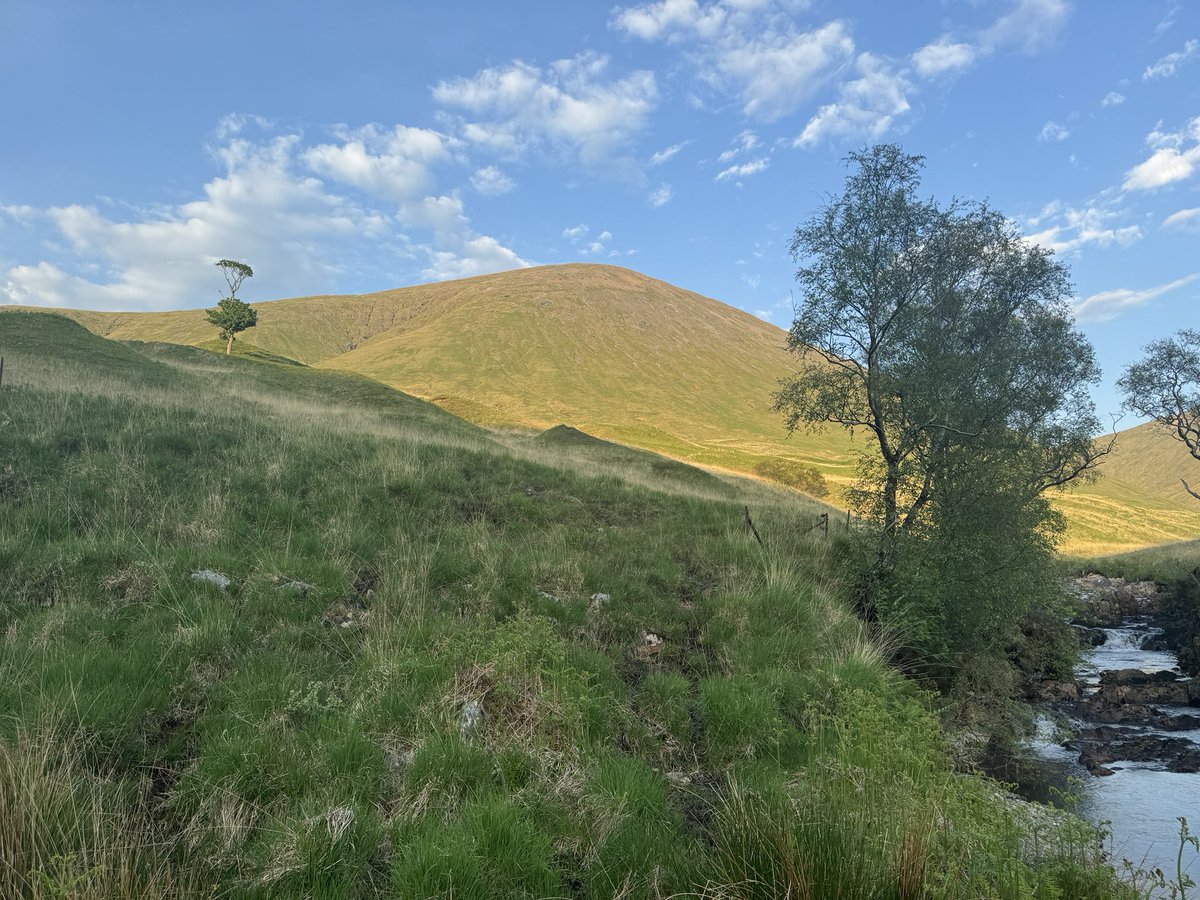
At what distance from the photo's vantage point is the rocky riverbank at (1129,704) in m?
11.6

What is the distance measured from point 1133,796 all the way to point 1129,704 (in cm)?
632

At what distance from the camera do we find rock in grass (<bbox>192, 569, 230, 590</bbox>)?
7.54 meters

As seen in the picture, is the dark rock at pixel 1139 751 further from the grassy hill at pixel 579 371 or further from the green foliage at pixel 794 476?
the grassy hill at pixel 579 371

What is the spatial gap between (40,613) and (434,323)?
19214 centimetres

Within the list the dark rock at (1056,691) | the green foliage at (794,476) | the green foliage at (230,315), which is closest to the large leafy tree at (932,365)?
the dark rock at (1056,691)

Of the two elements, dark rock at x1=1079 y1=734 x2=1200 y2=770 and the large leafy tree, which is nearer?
dark rock at x1=1079 y1=734 x2=1200 y2=770

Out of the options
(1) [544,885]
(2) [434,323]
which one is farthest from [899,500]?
(2) [434,323]

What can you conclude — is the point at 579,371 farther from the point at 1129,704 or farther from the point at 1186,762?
the point at 1186,762

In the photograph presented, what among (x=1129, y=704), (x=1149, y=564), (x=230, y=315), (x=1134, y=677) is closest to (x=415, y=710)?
(x=1129, y=704)

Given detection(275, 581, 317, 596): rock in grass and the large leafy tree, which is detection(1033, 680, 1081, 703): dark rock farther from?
detection(275, 581, 317, 596): rock in grass

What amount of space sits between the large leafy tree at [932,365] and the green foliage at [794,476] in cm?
3474

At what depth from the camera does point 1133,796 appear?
9789mm

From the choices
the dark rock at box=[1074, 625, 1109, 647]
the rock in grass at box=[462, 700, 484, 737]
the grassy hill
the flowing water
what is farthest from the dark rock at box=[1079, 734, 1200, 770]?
the grassy hill

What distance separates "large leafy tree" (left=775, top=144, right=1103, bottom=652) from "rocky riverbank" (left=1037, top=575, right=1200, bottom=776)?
148 inches
